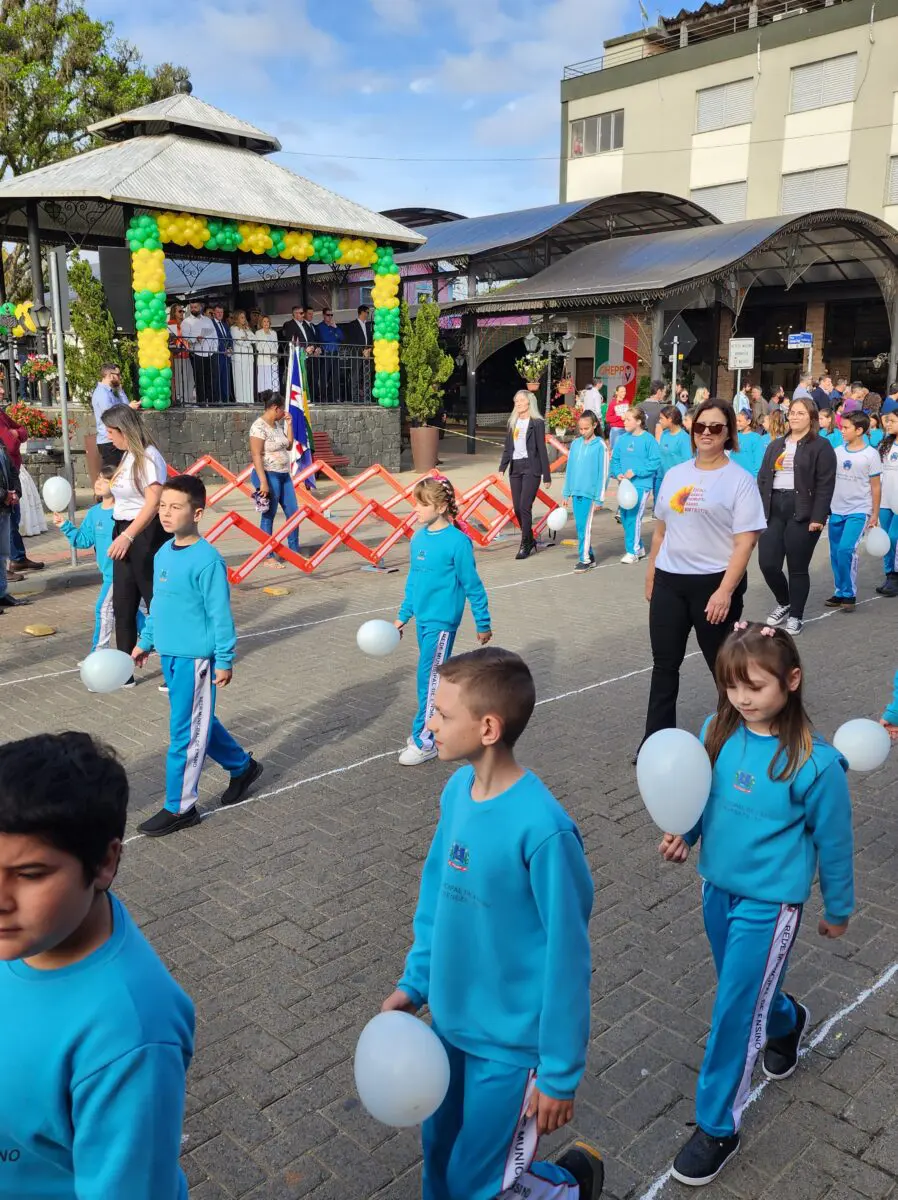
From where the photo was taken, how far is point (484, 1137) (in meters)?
2.18

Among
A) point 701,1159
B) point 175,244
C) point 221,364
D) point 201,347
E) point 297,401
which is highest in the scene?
point 175,244

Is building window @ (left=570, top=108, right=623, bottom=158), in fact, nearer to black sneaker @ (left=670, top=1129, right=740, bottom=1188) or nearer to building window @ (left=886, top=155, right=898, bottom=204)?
building window @ (left=886, top=155, right=898, bottom=204)

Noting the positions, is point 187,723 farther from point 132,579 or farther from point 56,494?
point 56,494

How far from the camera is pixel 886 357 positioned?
32.0 meters

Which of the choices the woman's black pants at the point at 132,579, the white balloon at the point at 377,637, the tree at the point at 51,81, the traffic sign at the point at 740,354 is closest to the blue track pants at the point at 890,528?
the white balloon at the point at 377,637

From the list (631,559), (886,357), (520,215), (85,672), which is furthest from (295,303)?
(85,672)

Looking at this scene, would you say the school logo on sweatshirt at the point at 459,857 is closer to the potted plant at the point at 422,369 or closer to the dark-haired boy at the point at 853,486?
the dark-haired boy at the point at 853,486

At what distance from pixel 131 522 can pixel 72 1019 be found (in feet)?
19.5

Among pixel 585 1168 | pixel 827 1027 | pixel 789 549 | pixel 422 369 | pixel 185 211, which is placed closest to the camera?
pixel 585 1168

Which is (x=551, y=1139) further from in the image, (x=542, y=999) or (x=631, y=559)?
(x=631, y=559)

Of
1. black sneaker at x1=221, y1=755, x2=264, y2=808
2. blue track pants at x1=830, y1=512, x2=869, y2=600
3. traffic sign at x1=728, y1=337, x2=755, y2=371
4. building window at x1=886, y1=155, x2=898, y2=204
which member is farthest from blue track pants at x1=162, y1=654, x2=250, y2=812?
building window at x1=886, y1=155, x2=898, y2=204

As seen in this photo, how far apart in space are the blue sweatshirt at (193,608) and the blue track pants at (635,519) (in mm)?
8024

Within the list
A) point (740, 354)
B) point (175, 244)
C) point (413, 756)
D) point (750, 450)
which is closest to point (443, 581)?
point (413, 756)

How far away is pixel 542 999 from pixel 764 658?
44.6 inches
